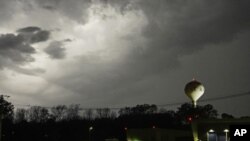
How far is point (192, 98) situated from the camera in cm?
6669

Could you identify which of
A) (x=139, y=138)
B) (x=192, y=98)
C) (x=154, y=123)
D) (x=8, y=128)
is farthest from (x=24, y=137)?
(x=192, y=98)

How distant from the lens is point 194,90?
217 ft

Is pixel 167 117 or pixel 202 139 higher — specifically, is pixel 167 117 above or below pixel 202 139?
above

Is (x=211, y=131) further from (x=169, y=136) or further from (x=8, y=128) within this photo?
(x=8, y=128)

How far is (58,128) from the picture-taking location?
154 meters

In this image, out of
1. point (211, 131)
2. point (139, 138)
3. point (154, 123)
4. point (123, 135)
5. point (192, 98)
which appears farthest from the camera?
point (154, 123)

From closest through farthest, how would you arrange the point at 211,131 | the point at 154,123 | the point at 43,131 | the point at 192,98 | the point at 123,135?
the point at 211,131
the point at 192,98
the point at 123,135
the point at 154,123
the point at 43,131

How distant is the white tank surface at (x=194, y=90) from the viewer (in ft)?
217

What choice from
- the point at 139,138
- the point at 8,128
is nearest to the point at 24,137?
the point at 8,128

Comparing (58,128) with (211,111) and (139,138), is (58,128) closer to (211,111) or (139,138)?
(211,111)

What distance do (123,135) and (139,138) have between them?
59.2 metres

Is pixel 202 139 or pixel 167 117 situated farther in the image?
pixel 167 117

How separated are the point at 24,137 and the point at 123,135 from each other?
3389cm

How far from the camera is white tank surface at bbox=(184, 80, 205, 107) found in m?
66.1
